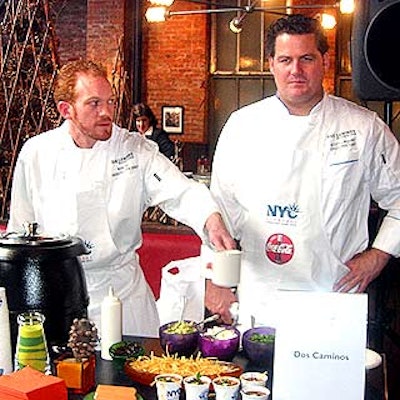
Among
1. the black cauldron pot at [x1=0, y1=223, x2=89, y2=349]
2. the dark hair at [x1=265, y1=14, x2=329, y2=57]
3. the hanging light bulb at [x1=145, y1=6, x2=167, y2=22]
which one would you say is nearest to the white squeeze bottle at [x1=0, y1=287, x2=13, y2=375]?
the black cauldron pot at [x1=0, y1=223, x2=89, y2=349]

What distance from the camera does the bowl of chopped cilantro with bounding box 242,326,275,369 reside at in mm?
1775

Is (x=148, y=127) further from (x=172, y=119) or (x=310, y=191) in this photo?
(x=310, y=191)

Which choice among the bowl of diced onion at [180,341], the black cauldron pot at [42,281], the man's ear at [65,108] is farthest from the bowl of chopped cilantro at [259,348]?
the man's ear at [65,108]

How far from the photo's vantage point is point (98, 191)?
8.07ft

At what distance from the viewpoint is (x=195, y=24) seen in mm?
10008

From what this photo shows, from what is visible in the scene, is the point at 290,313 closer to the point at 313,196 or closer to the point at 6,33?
the point at 313,196

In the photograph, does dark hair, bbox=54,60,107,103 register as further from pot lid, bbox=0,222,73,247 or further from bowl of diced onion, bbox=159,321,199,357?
bowl of diced onion, bbox=159,321,199,357

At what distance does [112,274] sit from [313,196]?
711mm

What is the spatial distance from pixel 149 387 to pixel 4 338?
1.13 feet

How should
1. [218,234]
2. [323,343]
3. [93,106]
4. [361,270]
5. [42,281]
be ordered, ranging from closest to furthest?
[323,343] < [42,281] < [218,234] < [93,106] < [361,270]

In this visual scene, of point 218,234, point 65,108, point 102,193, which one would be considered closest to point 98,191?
point 102,193

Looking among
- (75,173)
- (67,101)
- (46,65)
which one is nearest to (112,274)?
(75,173)

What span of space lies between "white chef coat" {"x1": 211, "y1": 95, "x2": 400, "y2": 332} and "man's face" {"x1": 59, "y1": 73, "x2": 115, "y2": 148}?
1.57ft

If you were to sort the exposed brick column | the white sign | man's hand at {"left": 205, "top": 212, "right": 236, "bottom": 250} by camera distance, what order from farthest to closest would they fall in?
the exposed brick column < man's hand at {"left": 205, "top": 212, "right": 236, "bottom": 250} < the white sign
